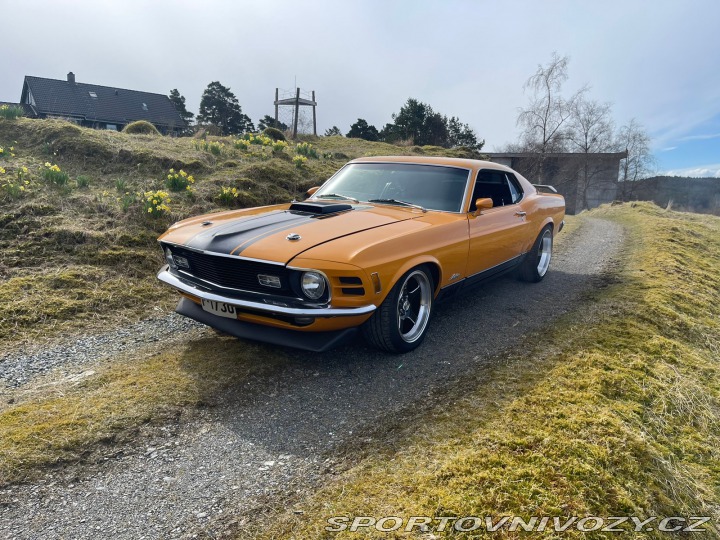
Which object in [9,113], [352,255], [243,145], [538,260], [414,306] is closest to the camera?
[352,255]

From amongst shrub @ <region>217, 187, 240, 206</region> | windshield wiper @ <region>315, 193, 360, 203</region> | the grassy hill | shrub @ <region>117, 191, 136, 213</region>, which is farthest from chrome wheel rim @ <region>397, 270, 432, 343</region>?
shrub @ <region>217, 187, 240, 206</region>

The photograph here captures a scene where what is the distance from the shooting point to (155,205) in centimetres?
640

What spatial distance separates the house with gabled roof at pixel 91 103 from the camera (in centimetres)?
3416

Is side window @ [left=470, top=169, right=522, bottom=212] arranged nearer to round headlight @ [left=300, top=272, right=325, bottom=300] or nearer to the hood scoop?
the hood scoop

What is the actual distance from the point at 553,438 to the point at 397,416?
2.86ft

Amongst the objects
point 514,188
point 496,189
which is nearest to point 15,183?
point 496,189

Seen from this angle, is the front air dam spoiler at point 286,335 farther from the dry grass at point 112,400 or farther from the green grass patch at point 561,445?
the green grass patch at point 561,445

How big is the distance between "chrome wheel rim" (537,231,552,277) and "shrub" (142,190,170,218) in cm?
497

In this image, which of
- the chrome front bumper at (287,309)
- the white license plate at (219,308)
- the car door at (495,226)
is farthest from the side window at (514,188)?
the white license plate at (219,308)

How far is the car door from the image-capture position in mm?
4383

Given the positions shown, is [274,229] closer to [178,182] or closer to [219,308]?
[219,308]

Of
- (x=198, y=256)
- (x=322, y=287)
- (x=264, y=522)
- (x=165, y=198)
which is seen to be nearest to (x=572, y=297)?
(x=322, y=287)

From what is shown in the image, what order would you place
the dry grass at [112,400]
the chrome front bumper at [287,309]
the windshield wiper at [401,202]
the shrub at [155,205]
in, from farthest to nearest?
1. the shrub at [155,205]
2. the windshield wiper at [401,202]
3. the chrome front bumper at [287,309]
4. the dry grass at [112,400]

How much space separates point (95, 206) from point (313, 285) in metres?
4.71
